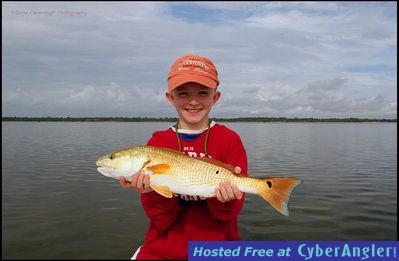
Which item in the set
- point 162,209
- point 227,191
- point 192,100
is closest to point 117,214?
point 162,209

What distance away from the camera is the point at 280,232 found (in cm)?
803

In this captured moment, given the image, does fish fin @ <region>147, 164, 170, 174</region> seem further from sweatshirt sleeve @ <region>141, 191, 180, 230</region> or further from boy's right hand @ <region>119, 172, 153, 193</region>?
sweatshirt sleeve @ <region>141, 191, 180, 230</region>

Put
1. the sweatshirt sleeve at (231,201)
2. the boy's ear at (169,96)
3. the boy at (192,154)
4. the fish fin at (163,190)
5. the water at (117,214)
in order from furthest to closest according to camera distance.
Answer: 1. the water at (117,214)
2. the boy's ear at (169,96)
3. the boy at (192,154)
4. the sweatshirt sleeve at (231,201)
5. the fish fin at (163,190)

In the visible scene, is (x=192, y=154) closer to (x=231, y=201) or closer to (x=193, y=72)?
(x=231, y=201)

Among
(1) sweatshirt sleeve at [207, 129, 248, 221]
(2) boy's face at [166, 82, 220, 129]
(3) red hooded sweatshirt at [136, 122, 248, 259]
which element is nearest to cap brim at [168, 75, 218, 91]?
(2) boy's face at [166, 82, 220, 129]

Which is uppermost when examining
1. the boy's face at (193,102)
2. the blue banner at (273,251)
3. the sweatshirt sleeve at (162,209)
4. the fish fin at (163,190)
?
the boy's face at (193,102)

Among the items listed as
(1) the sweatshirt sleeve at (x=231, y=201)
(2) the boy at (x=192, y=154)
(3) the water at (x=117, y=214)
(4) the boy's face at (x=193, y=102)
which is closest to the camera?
(1) the sweatshirt sleeve at (x=231, y=201)

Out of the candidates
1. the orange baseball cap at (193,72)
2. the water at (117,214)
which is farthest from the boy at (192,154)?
the water at (117,214)

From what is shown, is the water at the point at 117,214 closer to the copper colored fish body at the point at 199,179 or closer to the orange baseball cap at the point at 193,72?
the copper colored fish body at the point at 199,179

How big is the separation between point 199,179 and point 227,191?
1.02 feet

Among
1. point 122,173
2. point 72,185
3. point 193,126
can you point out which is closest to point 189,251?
point 122,173

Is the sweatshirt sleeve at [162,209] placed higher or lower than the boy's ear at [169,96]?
lower

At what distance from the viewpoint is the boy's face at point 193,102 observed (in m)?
3.97

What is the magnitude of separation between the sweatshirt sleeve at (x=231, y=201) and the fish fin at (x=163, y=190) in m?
0.46
